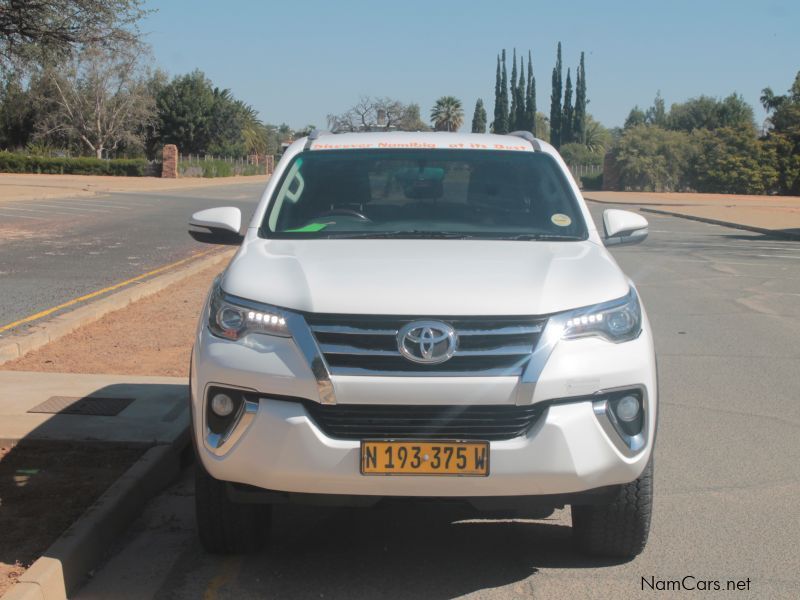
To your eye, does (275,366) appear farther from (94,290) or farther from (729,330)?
(94,290)

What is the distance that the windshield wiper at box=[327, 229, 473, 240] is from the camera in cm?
497

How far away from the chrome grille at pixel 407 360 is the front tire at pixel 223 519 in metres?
0.80

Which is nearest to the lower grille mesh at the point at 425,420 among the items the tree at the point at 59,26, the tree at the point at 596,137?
the tree at the point at 59,26

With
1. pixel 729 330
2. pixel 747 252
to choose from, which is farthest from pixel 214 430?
pixel 747 252

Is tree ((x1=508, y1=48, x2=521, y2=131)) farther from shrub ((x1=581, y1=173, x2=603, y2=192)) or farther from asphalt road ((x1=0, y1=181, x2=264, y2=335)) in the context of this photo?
asphalt road ((x1=0, y1=181, x2=264, y2=335))

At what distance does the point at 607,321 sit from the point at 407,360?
32.6 inches

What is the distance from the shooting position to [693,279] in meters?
15.7

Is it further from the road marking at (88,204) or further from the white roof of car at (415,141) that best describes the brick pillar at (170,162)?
the white roof of car at (415,141)

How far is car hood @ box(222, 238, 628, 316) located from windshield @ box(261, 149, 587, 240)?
1.41 ft

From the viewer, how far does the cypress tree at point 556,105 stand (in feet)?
300

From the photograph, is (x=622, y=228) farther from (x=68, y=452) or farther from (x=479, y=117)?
(x=479, y=117)

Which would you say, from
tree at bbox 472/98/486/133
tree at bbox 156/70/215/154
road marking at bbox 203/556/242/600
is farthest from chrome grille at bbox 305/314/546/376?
tree at bbox 472/98/486/133

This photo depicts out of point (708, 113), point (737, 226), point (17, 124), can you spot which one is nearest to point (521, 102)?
point (708, 113)

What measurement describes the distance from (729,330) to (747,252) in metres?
10.7
